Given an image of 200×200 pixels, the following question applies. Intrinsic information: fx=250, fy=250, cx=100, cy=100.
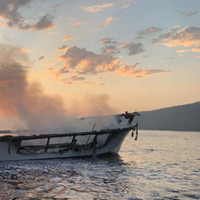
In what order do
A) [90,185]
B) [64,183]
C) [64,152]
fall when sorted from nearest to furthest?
[90,185] → [64,183] → [64,152]

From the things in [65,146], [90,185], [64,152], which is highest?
[65,146]

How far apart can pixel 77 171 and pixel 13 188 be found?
8.16 meters

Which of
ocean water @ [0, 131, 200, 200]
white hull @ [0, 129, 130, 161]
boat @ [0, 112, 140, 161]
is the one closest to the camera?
ocean water @ [0, 131, 200, 200]

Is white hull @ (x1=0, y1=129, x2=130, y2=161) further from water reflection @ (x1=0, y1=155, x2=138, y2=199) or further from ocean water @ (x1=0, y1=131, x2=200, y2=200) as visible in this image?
ocean water @ (x1=0, y1=131, x2=200, y2=200)

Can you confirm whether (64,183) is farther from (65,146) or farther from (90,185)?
(65,146)

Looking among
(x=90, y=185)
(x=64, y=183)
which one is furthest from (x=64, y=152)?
A: (x=90, y=185)

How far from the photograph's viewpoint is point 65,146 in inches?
1296

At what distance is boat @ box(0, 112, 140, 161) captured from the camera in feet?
98.5

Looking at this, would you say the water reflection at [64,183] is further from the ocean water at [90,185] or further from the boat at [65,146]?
the boat at [65,146]

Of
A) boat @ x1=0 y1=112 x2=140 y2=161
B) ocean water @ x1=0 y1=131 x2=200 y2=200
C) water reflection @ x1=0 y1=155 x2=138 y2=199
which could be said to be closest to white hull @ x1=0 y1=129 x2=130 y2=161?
boat @ x1=0 y1=112 x2=140 y2=161

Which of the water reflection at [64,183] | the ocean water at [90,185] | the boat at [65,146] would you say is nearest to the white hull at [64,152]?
the boat at [65,146]

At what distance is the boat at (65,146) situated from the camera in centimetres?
3003

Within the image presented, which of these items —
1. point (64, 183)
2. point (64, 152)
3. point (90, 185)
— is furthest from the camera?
point (64, 152)

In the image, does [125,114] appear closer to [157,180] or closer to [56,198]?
[157,180]
